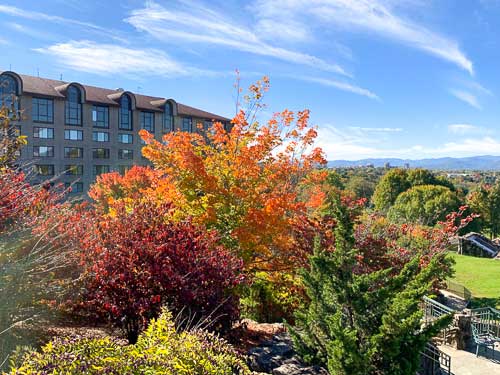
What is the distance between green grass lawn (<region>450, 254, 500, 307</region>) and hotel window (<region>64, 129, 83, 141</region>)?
3732cm

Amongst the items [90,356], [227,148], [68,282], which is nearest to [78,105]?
[227,148]

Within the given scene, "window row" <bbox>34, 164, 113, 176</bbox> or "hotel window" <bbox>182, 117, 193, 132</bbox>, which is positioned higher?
"hotel window" <bbox>182, 117, 193, 132</bbox>

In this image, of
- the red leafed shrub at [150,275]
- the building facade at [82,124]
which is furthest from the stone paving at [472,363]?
the building facade at [82,124]

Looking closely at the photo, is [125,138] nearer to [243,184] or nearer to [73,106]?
[73,106]

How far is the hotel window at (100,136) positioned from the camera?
1805 inches

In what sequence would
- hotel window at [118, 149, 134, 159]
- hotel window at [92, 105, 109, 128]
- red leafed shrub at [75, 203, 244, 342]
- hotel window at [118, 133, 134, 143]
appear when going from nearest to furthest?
1. red leafed shrub at [75, 203, 244, 342]
2. hotel window at [92, 105, 109, 128]
3. hotel window at [118, 133, 134, 143]
4. hotel window at [118, 149, 134, 159]

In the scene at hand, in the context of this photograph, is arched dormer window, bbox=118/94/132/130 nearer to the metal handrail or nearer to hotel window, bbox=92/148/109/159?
hotel window, bbox=92/148/109/159

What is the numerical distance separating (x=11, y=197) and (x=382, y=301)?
703 cm

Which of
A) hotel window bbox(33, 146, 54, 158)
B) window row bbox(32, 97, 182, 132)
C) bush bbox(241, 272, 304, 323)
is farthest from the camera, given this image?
window row bbox(32, 97, 182, 132)

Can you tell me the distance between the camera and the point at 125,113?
159 ft

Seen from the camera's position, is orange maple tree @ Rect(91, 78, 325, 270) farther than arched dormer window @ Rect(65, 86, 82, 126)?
No

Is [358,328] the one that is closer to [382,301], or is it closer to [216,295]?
[382,301]

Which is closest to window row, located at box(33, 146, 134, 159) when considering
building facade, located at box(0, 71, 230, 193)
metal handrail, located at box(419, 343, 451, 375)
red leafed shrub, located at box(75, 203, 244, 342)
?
building facade, located at box(0, 71, 230, 193)

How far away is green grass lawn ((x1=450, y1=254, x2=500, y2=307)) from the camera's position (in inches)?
862
